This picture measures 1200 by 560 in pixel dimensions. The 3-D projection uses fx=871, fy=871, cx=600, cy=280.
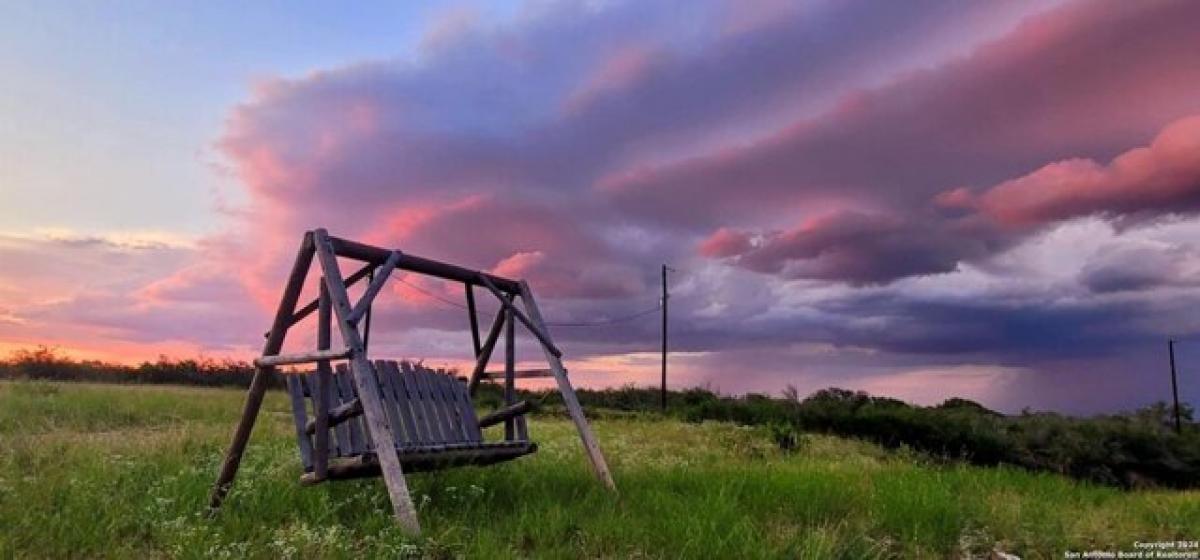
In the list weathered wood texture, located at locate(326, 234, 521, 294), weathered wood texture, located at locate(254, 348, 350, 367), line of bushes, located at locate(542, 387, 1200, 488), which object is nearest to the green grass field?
weathered wood texture, located at locate(254, 348, 350, 367)

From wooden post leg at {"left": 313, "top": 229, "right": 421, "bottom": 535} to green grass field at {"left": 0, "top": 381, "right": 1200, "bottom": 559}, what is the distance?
9.9 inches

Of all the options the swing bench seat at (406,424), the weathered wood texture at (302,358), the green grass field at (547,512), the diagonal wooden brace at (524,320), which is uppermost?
the diagonal wooden brace at (524,320)

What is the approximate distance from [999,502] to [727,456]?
6.58 m

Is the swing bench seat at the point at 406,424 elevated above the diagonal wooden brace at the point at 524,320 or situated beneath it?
situated beneath

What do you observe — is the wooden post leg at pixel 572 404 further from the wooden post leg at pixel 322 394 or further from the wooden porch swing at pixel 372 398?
the wooden post leg at pixel 322 394

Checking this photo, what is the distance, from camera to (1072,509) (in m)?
9.46

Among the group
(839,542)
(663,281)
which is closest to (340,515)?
(839,542)

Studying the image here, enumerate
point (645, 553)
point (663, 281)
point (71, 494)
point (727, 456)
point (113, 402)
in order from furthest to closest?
point (663, 281), point (113, 402), point (727, 456), point (71, 494), point (645, 553)

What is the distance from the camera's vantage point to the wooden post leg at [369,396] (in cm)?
654

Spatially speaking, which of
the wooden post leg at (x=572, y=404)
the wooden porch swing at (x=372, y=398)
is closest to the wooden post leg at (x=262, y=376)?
the wooden porch swing at (x=372, y=398)

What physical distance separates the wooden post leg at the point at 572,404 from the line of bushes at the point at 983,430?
411 inches

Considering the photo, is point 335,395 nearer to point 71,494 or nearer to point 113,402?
point 71,494

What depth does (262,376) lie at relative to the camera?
318 inches

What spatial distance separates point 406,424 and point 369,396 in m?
1.51
